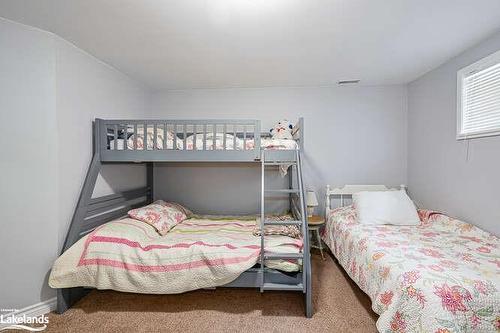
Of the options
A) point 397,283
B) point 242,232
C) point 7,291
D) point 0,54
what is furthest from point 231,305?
point 0,54

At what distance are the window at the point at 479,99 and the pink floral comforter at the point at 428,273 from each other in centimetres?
92

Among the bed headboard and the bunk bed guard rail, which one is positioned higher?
the bunk bed guard rail

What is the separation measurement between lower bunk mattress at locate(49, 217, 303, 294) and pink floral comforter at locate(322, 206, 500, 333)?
0.61 meters

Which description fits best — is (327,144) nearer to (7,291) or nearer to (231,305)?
(231,305)

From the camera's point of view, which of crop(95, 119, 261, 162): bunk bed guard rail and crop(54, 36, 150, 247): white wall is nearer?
crop(54, 36, 150, 247): white wall

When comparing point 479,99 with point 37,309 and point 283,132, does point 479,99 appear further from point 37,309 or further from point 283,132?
point 37,309

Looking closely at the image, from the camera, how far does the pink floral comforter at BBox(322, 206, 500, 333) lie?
127 centimetres

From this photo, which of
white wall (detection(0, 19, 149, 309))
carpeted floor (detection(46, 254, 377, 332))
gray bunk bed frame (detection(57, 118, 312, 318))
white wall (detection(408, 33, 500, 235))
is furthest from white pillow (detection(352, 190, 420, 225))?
white wall (detection(0, 19, 149, 309))

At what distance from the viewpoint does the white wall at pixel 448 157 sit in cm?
208

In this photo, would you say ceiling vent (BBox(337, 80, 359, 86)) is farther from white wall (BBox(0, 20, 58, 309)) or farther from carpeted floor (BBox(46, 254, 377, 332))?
white wall (BBox(0, 20, 58, 309))

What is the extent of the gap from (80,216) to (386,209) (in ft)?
10.4

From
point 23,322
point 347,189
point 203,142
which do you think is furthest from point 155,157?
point 347,189

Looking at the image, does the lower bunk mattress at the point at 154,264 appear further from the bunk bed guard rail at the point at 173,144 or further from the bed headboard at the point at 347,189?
the bed headboard at the point at 347,189

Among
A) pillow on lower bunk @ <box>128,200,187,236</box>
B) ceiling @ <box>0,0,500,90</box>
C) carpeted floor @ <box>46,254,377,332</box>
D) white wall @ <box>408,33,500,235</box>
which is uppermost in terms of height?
ceiling @ <box>0,0,500,90</box>
